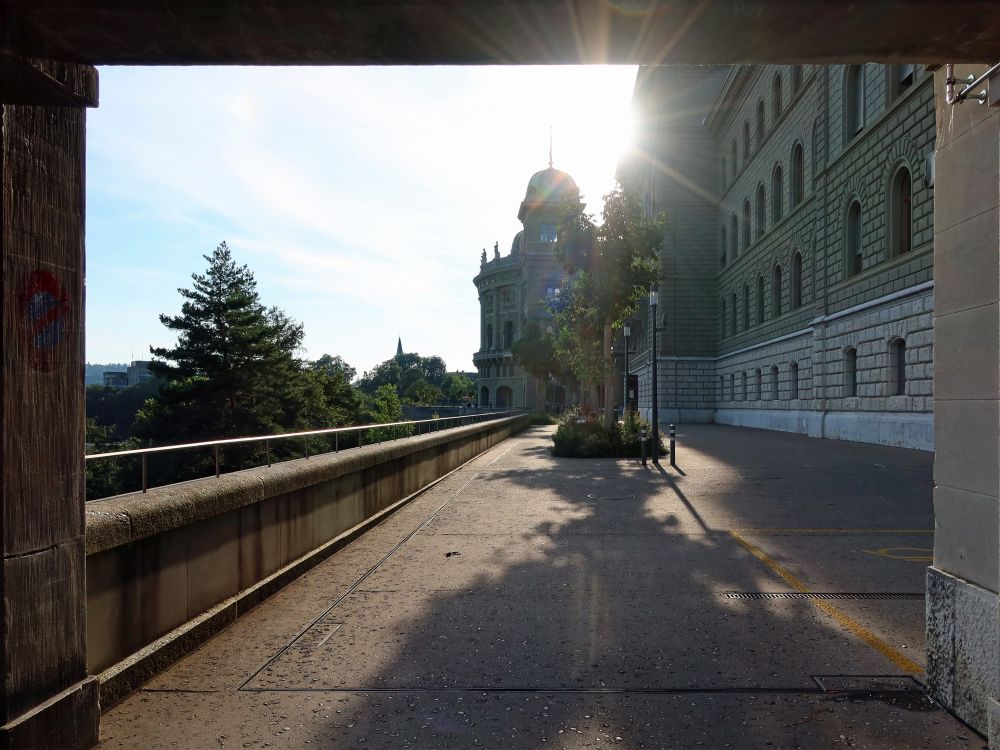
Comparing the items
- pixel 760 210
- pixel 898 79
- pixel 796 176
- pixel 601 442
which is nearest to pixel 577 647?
pixel 601 442

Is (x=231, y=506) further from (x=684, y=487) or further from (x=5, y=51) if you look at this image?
(x=684, y=487)

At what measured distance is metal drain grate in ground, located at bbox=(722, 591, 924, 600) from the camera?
641 centimetres

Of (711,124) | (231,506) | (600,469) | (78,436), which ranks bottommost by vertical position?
(600,469)

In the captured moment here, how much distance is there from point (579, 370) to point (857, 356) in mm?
10712

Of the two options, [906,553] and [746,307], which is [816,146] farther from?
[906,553]

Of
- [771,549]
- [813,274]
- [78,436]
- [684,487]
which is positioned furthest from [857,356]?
[78,436]

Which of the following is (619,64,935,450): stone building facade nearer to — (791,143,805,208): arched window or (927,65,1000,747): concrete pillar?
(791,143,805,208): arched window

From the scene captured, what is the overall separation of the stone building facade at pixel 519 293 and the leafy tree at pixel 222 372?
184ft

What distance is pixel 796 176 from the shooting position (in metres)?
36.8

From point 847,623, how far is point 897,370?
72.6ft

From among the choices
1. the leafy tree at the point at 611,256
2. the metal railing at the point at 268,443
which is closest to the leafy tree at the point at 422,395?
the leafy tree at the point at 611,256

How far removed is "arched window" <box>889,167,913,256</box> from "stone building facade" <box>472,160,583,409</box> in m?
81.4

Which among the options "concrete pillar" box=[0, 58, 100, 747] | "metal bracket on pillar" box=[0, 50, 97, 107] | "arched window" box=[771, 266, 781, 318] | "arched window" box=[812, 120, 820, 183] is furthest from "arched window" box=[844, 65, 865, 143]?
"concrete pillar" box=[0, 58, 100, 747]

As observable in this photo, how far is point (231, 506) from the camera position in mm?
5617
